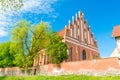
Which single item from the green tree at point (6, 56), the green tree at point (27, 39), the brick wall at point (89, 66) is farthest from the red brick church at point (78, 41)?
the brick wall at point (89, 66)

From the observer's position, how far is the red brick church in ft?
145

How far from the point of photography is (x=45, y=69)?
3553cm

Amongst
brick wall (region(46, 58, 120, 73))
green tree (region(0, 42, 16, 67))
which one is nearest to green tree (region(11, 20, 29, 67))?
brick wall (region(46, 58, 120, 73))

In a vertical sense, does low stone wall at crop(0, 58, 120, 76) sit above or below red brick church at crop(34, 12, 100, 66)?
below

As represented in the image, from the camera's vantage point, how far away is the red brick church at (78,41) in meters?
44.2

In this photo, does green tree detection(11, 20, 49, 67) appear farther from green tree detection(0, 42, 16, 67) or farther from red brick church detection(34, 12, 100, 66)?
green tree detection(0, 42, 16, 67)

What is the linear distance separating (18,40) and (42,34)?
409 cm

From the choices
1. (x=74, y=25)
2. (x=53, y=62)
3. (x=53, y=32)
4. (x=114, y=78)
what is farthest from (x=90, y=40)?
(x=114, y=78)

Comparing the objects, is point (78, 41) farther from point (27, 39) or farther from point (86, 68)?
point (86, 68)

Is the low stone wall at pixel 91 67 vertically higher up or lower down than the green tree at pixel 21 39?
lower down

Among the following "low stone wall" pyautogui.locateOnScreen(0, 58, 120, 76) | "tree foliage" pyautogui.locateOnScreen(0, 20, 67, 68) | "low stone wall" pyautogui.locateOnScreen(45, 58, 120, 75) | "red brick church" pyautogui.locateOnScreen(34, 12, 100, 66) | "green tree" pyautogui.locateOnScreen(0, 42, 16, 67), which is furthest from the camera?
"green tree" pyautogui.locateOnScreen(0, 42, 16, 67)

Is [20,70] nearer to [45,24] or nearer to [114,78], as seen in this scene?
[45,24]

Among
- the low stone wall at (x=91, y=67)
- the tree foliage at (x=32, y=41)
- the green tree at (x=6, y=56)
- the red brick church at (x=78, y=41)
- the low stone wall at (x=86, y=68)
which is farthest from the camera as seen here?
the green tree at (x=6, y=56)

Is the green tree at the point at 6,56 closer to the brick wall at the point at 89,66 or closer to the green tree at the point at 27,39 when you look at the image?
the green tree at the point at 27,39
